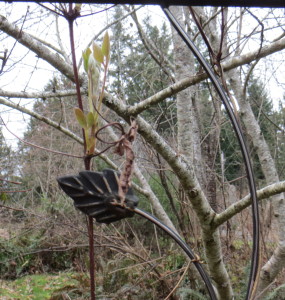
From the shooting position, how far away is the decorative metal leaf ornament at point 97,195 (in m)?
0.55

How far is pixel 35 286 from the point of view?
19.9 feet

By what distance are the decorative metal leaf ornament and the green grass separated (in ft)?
16.0

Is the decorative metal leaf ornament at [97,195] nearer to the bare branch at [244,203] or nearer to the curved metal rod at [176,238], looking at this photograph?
the curved metal rod at [176,238]

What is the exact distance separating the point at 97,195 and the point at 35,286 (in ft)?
20.1

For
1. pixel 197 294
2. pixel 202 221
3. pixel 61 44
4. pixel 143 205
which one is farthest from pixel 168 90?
pixel 143 205

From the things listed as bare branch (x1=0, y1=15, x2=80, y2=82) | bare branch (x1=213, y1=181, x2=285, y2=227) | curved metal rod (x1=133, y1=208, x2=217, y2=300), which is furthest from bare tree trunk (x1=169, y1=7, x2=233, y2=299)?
curved metal rod (x1=133, y1=208, x2=217, y2=300)

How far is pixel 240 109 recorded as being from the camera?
155 inches

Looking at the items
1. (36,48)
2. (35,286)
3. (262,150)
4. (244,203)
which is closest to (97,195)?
(244,203)

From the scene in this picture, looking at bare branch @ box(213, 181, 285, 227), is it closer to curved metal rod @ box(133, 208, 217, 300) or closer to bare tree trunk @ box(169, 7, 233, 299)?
bare tree trunk @ box(169, 7, 233, 299)

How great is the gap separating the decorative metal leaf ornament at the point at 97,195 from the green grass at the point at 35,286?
4.88 meters

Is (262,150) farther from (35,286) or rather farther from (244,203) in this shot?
(35,286)

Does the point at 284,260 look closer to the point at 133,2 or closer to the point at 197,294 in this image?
the point at 197,294

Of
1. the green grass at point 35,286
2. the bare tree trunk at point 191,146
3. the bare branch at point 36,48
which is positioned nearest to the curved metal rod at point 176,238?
the bare tree trunk at point 191,146

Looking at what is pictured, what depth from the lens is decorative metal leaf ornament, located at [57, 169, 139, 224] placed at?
55cm
